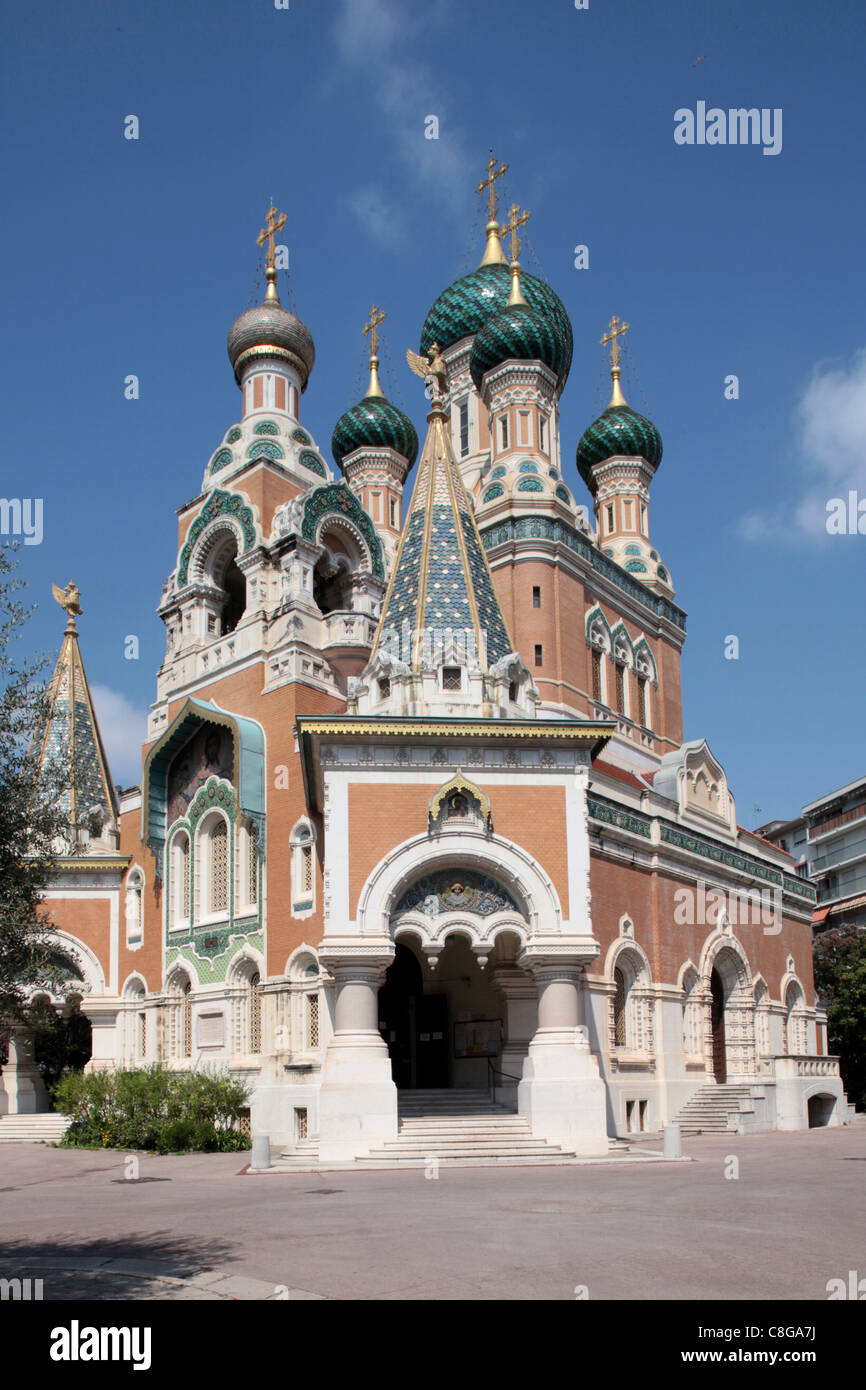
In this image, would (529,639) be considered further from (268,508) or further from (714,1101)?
(714,1101)

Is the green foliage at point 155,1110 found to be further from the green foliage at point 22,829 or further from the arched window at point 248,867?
the green foliage at point 22,829

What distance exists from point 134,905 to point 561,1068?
12.8 metres

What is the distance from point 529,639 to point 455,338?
10.5 m

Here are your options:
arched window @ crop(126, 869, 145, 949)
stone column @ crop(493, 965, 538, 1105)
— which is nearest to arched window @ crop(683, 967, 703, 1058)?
stone column @ crop(493, 965, 538, 1105)

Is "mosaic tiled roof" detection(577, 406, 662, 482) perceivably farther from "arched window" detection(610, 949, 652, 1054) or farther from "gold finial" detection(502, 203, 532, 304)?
"arched window" detection(610, 949, 652, 1054)

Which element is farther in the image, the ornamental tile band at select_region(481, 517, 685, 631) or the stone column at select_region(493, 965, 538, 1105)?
the ornamental tile band at select_region(481, 517, 685, 631)

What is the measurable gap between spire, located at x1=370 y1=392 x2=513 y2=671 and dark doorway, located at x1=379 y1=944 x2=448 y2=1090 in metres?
5.56

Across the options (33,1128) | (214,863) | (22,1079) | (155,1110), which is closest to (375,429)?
(214,863)

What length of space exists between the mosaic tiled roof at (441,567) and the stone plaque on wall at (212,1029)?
26.9ft

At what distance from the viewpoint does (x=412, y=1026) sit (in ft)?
67.7

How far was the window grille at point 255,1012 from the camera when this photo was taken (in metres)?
21.8

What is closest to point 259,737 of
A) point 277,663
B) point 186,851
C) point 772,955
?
point 277,663

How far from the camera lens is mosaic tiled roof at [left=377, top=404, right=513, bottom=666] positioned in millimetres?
18484

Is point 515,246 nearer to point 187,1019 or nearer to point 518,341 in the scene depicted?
point 518,341
